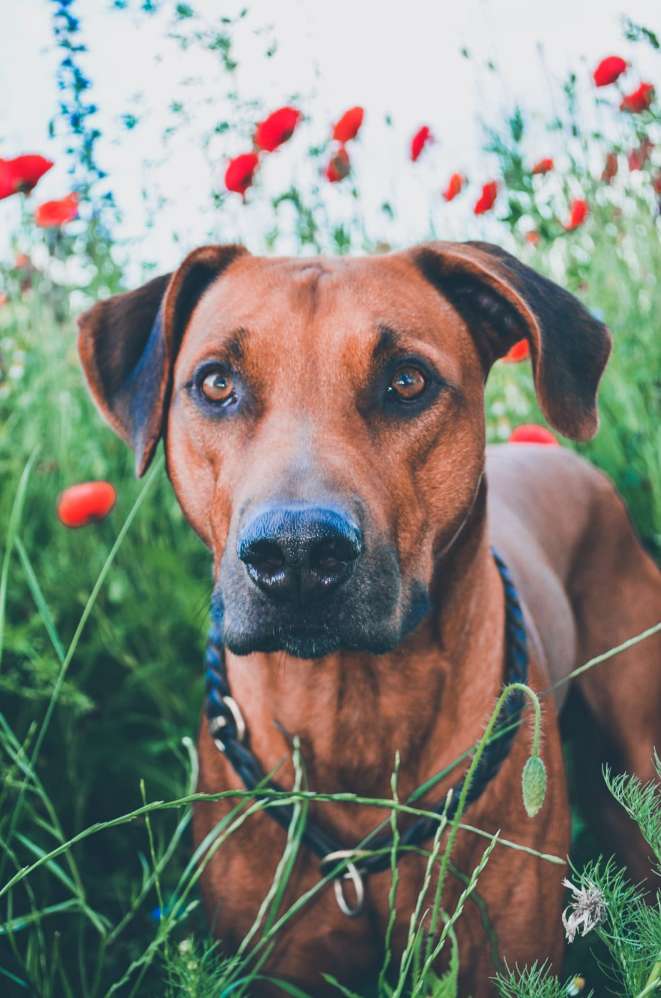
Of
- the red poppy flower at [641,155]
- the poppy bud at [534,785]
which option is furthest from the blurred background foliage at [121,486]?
the poppy bud at [534,785]

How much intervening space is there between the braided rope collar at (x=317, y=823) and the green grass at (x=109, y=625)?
9 centimetres

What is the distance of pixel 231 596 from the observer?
185 centimetres

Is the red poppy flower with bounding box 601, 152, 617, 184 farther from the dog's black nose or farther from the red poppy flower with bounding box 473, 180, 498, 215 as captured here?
the dog's black nose

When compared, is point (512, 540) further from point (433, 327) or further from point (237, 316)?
point (237, 316)

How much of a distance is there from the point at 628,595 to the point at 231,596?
1841 mm

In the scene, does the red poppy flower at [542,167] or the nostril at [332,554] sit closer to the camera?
the nostril at [332,554]

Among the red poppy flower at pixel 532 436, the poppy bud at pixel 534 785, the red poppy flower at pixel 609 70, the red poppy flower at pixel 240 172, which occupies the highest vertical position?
the red poppy flower at pixel 609 70

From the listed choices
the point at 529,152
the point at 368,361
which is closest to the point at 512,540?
the point at 368,361

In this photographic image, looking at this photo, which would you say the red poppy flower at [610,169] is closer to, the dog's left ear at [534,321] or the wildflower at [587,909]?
the dog's left ear at [534,321]

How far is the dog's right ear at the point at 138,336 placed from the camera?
2.41 meters

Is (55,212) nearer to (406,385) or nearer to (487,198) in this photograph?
(487,198)

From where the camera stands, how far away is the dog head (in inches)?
69.2

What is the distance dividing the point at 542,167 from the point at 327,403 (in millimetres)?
2407

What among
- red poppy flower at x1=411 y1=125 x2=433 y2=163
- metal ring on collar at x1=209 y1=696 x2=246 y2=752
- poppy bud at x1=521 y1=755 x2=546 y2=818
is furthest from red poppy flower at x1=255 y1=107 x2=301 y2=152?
poppy bud at x1=521 y1=755 x2=546 y2=818
